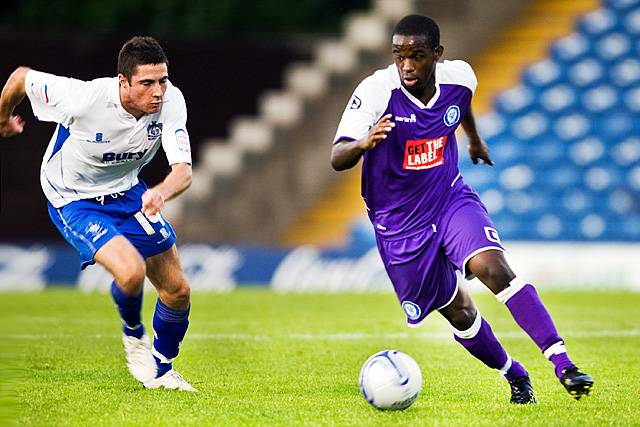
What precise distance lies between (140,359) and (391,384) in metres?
1.76

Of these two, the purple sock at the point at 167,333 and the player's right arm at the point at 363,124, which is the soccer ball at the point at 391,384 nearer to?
the player's right arm at the point at 363,124

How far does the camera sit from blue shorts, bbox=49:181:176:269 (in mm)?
7062

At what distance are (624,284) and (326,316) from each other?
233 inches

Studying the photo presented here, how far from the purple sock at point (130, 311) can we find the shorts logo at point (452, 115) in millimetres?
2093

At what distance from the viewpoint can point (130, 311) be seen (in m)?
7.19

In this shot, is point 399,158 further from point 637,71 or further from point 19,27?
point 19,27

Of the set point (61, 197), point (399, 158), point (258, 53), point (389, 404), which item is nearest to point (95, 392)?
point (61, 197)

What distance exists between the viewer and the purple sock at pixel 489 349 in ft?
21.8

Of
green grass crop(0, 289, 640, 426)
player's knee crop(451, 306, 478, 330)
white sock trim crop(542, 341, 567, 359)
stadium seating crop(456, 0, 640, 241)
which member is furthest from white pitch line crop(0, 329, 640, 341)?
stadium seating crop(456, 0, 640, 241)

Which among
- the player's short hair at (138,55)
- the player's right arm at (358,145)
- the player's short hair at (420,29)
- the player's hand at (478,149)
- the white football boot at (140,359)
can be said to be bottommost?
the white football boot at (140,359)

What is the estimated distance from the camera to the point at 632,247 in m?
16.8

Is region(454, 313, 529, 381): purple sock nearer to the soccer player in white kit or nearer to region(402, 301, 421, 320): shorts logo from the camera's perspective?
region(402, 301, 421, 320): shorts logo

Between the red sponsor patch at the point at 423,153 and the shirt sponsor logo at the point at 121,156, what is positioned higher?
the red sponsor patch at the point at 423,153

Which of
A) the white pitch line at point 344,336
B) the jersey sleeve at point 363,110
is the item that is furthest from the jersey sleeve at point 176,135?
the white pitch line at point 344,336
